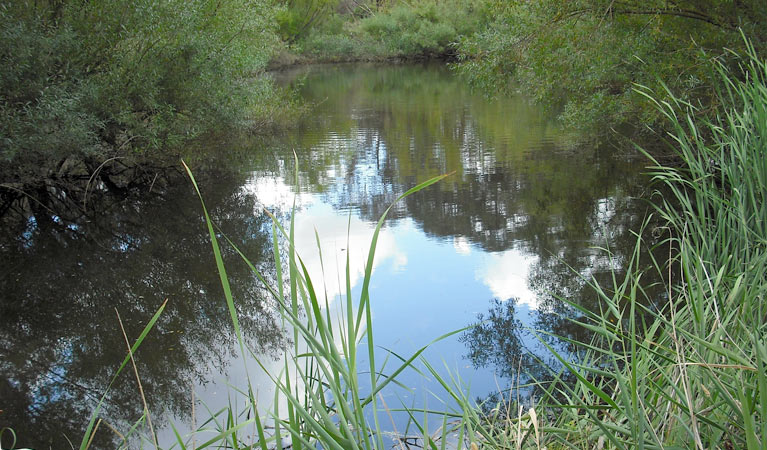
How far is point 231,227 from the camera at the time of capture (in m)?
7.59

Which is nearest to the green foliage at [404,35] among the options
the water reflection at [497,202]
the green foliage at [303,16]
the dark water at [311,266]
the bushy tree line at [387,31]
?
the bushy tree line at [387,31]

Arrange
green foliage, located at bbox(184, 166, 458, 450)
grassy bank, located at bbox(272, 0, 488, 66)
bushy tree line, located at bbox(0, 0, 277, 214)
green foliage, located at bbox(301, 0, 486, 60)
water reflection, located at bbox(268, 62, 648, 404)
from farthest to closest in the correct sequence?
green foliage, located at bbox(301, 0, 486, 60) → grassy bank, located at bbox(272, 0, 488, 66) → bushy tree line, located at bbox(0, 0, 277, 214) → water reflection, located at bbox(268, 62, 648, 404) → green foliage, located at bbox(184, 166, 458, 450)

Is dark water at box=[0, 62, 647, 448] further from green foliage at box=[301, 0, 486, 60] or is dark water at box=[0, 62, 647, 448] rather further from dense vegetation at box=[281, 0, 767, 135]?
green foliage at box=[301, 0, 486, 60]

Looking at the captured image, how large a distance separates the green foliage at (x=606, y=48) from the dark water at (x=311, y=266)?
1.22 metres

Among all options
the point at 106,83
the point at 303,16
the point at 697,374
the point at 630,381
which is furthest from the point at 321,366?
the point at 303,16

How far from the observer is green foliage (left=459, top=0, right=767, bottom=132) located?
21.2 feet

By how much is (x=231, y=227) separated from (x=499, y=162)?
461 cm

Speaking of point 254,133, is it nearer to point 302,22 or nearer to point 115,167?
point 115,167

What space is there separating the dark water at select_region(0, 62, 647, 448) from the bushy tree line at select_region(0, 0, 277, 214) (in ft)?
2.78

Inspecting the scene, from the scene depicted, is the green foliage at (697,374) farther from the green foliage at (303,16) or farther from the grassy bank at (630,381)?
the green foliage at (303,16)

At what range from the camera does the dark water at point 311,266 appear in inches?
172

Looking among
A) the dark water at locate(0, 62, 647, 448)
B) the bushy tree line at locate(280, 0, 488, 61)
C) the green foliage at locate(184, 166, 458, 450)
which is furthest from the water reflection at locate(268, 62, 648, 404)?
the bushy tree line at locate(280, 0, 488, 61)

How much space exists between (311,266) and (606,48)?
12.7ft

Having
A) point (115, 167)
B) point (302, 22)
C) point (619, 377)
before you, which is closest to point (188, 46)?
point (115, 167)
